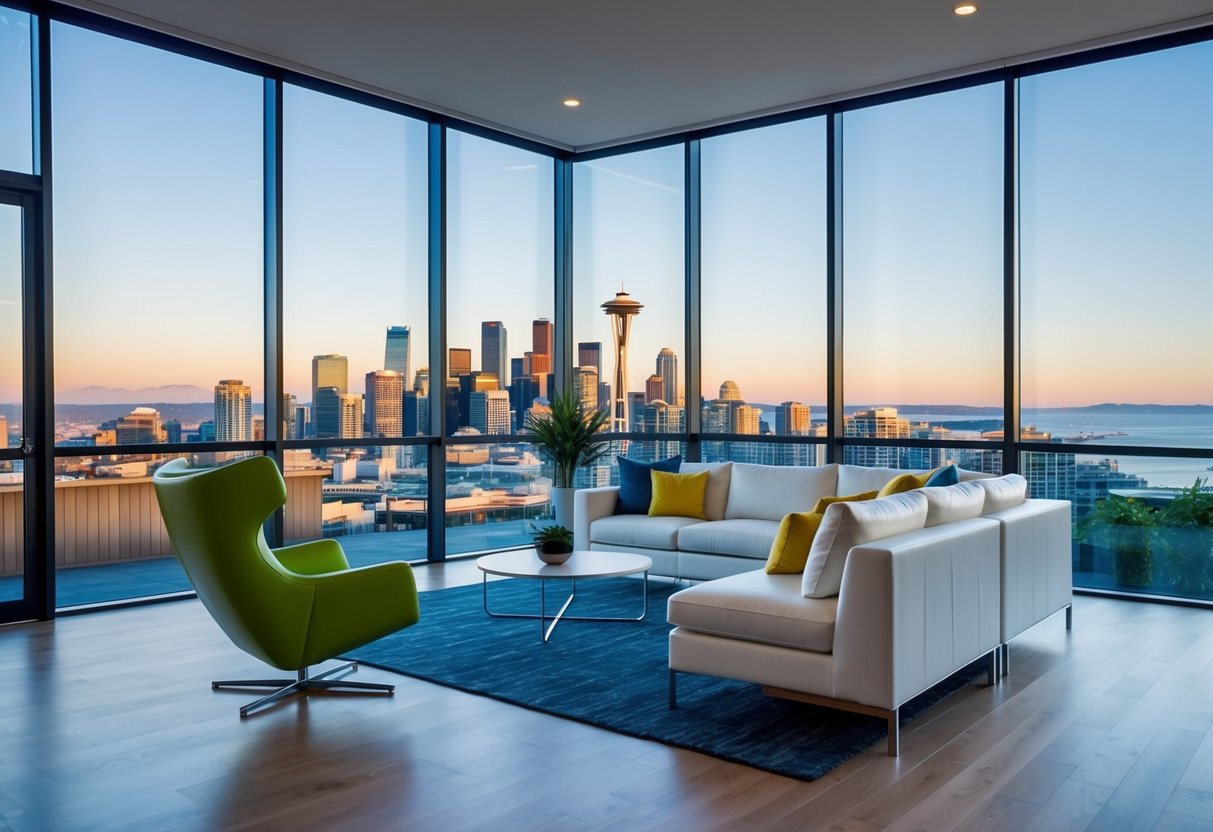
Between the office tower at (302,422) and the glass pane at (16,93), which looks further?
the office tower at (302,422)

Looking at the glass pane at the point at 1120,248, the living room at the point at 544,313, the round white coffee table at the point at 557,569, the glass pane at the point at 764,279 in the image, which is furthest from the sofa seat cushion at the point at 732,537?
the glass pane at the point at 1120,248

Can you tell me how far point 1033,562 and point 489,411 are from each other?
4379 mm

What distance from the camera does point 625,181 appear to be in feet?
26.6

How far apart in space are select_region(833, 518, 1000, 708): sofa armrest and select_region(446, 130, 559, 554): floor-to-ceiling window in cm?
442

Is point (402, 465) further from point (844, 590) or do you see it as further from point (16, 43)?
point (844, 590)

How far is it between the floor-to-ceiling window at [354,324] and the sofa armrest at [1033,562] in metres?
4.20

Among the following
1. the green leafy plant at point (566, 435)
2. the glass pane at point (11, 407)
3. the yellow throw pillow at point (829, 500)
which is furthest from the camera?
the green leafy plant at point (566, 435)

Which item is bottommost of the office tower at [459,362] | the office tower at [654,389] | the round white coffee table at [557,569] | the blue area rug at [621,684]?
the blue area rug at [621,684]

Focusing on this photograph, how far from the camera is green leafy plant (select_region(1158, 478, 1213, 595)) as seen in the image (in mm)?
5629

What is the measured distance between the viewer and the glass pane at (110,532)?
548cm

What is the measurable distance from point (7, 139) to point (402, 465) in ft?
10.3

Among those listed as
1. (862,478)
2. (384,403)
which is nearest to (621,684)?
(862,478)

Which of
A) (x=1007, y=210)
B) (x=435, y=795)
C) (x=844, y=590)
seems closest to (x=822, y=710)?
(x=844, y=590)

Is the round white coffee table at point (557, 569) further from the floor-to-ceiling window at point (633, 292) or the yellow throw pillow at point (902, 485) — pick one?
the floor-to-ceiling window at point (633, 292)
